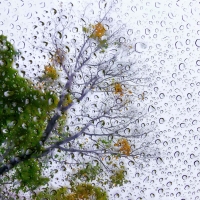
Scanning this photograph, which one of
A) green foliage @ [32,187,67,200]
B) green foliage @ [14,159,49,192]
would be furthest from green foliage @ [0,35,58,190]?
green foliage @ [32,187,67,200]

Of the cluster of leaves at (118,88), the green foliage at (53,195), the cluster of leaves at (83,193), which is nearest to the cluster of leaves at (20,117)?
the green foliage at (53,195)

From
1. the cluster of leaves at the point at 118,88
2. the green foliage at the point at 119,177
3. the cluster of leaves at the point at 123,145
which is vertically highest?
the cluster of leaves at the point at 118,88

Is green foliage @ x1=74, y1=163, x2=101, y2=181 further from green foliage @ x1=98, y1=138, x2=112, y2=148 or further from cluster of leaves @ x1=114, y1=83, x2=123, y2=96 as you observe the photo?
cluster of leaves @ x1=114, y1=83, x2=123, y2=96

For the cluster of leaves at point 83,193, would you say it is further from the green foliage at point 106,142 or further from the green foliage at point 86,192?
the green foliage at point 106,142

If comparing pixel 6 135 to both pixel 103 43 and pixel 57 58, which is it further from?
pixel 103 43

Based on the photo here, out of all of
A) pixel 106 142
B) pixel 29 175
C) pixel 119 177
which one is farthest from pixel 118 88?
pixel 29 175

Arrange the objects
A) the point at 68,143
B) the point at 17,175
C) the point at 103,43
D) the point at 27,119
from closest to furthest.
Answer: the point at 27,119, the point at 17,175, the point at 68,143, the point at 103,43

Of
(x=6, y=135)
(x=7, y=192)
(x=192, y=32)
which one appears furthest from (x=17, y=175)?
(x=192, y=32)
